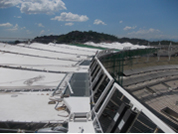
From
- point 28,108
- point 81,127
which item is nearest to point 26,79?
point 28,108

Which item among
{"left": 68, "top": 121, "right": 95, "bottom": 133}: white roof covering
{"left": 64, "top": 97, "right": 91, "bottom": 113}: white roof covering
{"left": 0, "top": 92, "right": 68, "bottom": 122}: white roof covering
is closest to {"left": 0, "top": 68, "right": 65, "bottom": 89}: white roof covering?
{"left": 0, "top": 92, "right": 68, "bottom": 122}: white roof covering

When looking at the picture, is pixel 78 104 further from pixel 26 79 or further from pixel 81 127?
pixel 26 79

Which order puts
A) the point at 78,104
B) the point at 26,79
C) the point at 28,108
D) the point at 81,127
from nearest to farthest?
1. the point at 81,127
2. the point at 78,104
3. the point at 28,108
4. the point at 26,79

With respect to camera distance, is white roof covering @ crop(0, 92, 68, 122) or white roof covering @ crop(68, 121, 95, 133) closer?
white roof covering @ crop(68, 121, 95, 133)

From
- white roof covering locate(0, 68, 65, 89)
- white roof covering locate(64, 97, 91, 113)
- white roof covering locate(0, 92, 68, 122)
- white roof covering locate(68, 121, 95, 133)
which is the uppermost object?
white roof covering locate(64, 97, 91, 113)

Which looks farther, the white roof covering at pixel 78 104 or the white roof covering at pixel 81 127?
the white roof covering at pixel 78 104

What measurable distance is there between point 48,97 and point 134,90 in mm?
7968

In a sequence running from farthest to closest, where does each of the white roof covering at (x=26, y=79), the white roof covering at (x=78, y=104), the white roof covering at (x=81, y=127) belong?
the white roof covering at (x=26, y=79)
the white roof covering at (x=78, y=104)
the white roof covering at (x=81, y=127)

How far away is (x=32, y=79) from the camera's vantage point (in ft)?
26.0

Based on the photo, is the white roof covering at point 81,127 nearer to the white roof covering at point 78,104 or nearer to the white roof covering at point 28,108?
the white roof covering at point 78,104

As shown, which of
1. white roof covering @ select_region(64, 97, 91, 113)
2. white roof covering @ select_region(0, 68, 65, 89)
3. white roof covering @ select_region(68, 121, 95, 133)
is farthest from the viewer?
white roof covering @ select_region(0, 68, 65, 89)

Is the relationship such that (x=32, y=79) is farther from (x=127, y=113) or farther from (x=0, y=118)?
(x=127, y=113)

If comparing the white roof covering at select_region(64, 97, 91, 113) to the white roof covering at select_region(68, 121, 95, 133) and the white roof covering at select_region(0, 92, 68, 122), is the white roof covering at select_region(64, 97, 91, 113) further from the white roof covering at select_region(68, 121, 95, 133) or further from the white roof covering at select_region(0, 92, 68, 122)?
the white roof covering at select_region(68, 121, 95, 133)

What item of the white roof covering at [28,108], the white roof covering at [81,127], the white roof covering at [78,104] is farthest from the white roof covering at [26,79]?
the white roof covering at [81,127]
